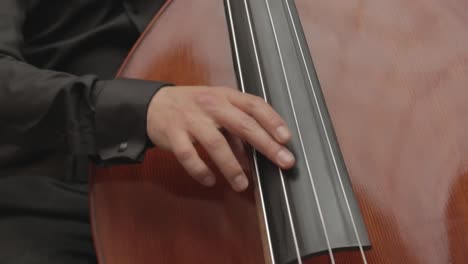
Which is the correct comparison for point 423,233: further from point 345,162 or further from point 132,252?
point 132,252

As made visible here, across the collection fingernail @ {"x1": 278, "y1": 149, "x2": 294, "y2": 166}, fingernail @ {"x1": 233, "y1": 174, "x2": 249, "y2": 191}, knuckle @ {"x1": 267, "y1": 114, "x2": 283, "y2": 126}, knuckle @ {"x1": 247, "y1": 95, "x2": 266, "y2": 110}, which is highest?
knuckle @ {"x1": 247, "y1": 95, "x2": 266, "y2": 110}

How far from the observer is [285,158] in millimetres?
495

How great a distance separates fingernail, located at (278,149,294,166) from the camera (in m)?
0.49

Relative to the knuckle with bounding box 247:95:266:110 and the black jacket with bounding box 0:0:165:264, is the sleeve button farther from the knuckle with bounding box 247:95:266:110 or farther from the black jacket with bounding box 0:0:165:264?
the knuckle with bounding box 247:95:266:110

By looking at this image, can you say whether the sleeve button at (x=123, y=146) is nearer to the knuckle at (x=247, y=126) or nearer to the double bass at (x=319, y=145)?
the double bass at (x=319, y=145)

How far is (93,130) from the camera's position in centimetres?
63

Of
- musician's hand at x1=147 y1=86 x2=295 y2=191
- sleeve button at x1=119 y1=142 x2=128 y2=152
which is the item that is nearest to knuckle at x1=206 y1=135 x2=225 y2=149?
musician's hand at x1=147 y1=86 x2=295 y2=191

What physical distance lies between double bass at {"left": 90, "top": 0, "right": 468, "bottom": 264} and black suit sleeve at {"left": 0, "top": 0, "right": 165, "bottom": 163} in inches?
1.4

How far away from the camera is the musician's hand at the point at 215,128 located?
20.0 inches

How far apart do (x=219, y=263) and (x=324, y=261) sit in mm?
104

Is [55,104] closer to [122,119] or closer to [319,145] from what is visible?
[122,119]

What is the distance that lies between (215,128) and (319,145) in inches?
4.2

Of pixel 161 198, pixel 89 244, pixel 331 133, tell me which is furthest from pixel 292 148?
pixel 89 244

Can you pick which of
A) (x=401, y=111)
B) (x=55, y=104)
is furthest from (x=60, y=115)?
(x=401, y=111)
